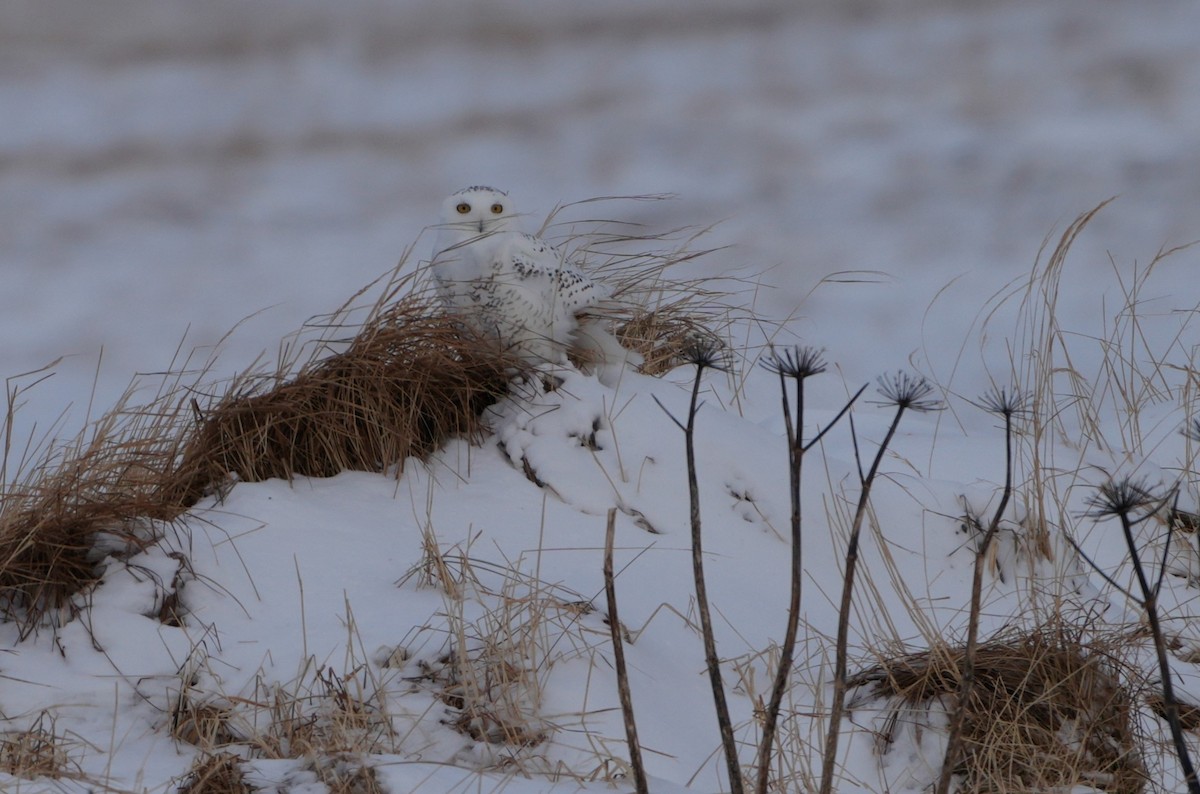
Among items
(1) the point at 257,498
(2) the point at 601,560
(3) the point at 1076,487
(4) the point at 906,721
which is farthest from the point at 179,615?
(3) the point at 1076,487

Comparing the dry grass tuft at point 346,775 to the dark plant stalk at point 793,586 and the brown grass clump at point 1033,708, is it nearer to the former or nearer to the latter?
the dark plant stalk at point 793,586

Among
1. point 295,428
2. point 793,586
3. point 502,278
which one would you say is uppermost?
point 502,278

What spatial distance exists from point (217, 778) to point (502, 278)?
61.2 inches

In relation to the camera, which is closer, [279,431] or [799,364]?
[799,364]

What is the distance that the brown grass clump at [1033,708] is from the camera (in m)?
2.23

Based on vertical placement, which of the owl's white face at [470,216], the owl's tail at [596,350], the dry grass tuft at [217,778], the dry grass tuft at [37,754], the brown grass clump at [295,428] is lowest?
the dry grass tuft at [217,778]

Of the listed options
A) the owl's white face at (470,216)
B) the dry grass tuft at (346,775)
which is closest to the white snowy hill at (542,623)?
the dry grass tuft at (346,775)

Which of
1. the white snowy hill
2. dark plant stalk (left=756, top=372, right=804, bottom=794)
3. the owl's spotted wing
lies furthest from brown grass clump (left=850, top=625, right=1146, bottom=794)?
the owl's spotted wing

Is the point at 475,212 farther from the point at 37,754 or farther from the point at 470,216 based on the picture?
the point at 37,754

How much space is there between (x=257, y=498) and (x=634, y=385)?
3.60ft

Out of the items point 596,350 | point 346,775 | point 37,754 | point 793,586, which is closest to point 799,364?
point 793,586

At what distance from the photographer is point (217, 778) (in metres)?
1.99

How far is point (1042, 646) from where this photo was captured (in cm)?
239

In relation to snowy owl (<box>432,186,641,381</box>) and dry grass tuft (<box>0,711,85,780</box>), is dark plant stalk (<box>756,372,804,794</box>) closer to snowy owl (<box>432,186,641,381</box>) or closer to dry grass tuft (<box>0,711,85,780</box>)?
A: dry grass tuft (<box>0,711,85,780</box>)
